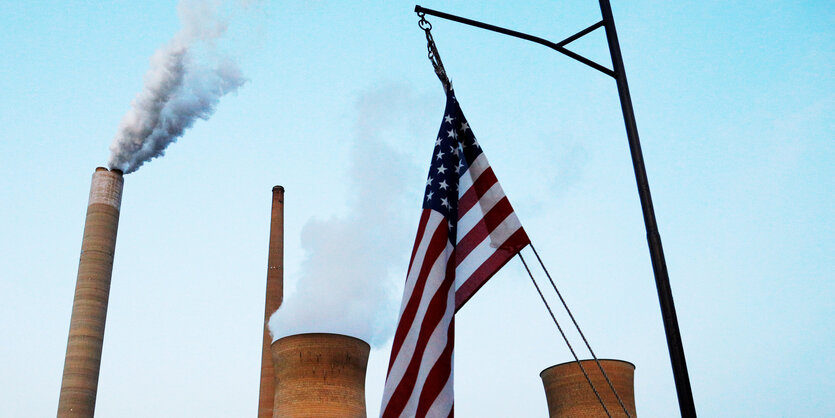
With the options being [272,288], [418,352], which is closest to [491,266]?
[418,352]

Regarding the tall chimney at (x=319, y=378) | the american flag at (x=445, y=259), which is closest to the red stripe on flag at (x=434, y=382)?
the american flag at (x=445, y=259)

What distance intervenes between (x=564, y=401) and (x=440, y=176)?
25300 millimetres

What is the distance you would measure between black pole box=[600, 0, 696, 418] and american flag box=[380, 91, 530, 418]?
0.93 m

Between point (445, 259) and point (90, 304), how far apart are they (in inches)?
997

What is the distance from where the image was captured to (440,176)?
3.81m

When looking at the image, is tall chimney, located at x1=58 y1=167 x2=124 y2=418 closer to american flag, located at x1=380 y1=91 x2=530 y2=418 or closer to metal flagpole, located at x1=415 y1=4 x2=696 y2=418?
american flag, located at x1=380 y1=91 x2=530 y2=418

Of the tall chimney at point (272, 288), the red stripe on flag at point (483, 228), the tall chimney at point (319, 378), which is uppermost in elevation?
the tall chimney at point (272, 288)

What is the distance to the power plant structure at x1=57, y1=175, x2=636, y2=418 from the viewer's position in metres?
24.6

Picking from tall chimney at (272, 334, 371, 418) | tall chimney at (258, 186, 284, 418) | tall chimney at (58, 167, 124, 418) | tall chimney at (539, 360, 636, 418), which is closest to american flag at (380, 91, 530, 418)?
tall chimney at (272, 334, 371, 418)

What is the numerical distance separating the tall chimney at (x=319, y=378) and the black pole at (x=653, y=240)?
22.6m

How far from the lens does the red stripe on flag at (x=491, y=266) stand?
3.63 meters

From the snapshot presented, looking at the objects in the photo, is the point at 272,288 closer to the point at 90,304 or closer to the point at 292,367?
the point at 292,367

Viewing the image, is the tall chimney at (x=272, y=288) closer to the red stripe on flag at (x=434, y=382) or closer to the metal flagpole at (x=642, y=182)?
the red stripe on flag at (x=434, y=382)

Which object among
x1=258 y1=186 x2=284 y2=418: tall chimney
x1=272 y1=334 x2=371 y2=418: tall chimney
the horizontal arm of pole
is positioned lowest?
the horizontal arm of pole
